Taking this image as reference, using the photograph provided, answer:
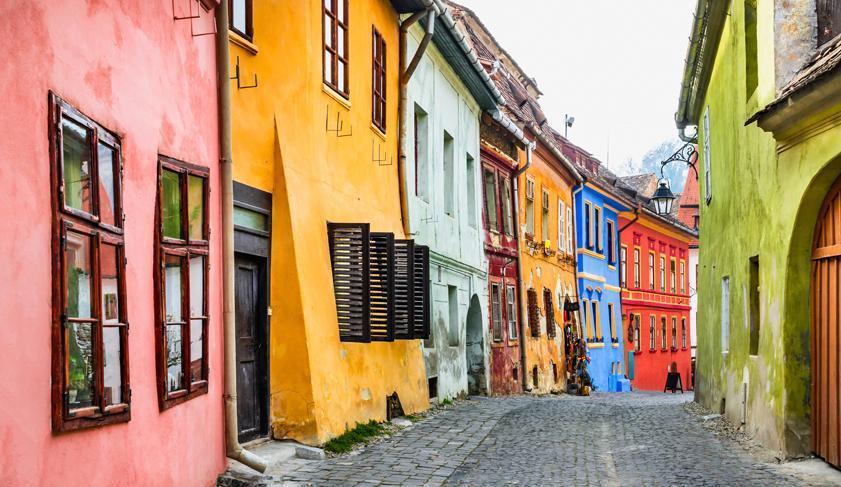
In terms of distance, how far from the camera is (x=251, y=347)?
1001 centimetres

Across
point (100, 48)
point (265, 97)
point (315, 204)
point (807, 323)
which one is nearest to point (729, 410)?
point (807, 323)

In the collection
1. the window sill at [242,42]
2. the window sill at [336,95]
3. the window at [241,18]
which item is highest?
the window at [241,18]

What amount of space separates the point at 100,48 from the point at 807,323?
23.9 feet

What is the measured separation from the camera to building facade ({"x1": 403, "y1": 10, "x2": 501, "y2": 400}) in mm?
16938

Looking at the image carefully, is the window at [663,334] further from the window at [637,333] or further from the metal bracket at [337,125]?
the metal bracket at [337,125]

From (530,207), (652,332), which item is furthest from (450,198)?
(652,332)

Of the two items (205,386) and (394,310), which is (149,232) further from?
(394,310)

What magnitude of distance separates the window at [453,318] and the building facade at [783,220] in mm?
5718

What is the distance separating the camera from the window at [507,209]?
2453 cm

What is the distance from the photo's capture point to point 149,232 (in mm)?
6738

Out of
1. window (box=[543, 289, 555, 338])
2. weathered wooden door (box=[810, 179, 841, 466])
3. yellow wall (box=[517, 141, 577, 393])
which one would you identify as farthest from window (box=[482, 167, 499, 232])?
weathered wooden door (box=[810, 179, 841, 466])

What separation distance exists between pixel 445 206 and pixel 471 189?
228 centimetres

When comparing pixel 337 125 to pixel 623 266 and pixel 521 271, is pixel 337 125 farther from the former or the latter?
pixel 623 266

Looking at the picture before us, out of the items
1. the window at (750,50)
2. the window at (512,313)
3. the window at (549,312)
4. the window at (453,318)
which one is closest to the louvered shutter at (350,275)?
the window at (750,50)
